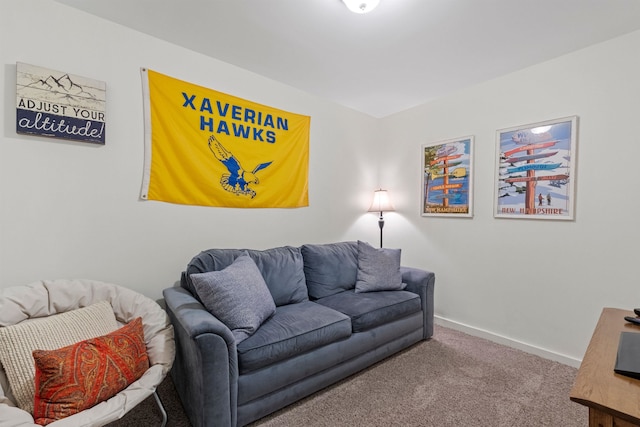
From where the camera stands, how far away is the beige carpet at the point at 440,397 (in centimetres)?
163

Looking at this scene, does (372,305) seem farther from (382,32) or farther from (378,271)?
(382,32)

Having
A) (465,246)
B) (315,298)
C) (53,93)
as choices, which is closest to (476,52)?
(465,246)

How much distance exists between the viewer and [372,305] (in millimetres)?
2221

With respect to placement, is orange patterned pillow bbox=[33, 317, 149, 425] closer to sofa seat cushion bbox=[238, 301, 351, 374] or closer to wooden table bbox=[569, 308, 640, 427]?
sofa seat cushion bbox=[238, 301, 351, 374]

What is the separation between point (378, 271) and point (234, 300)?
1374 mm

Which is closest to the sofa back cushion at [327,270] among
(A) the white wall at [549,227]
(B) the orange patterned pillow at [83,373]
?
(A) the white wall at [549,227]

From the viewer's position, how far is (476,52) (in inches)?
88.3

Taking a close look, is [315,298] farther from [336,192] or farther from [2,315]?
[2,315]

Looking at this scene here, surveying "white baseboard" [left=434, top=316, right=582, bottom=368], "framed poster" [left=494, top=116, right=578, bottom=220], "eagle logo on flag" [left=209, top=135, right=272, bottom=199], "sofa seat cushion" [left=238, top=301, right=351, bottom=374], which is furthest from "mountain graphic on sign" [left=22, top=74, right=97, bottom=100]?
Answer: "white baseboard" [left=434, top=316, right=582, bottom=368]

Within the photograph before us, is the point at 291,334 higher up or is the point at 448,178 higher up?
the point at 448,178

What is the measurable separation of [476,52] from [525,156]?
0.95 metres

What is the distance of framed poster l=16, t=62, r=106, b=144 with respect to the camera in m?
1.64

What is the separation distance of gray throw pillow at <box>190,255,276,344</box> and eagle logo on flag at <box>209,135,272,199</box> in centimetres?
84

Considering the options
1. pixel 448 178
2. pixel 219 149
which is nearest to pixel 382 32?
pixel 219 149
